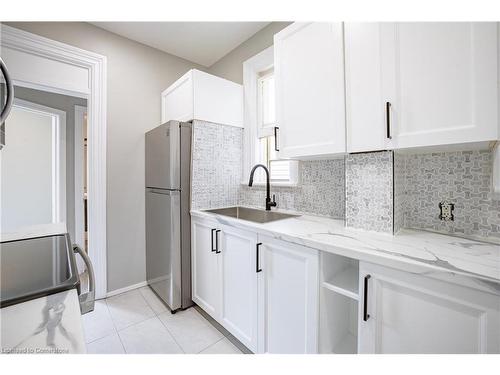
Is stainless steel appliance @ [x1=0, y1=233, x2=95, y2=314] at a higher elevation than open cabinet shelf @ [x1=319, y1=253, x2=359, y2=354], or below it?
higher

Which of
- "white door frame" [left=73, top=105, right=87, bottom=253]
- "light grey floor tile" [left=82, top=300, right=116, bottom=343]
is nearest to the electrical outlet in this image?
"light grey floor tile" [left=82, top=300, right=116, bottom=343]

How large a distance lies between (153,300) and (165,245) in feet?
2.06

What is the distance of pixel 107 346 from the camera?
1.55m

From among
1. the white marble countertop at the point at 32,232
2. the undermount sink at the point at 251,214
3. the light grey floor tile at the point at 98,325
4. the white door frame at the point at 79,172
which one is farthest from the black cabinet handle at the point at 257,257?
the white door frame at the point at 79,172

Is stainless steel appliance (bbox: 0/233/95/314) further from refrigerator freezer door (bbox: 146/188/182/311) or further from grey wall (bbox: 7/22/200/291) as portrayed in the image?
grey wall (bbox: 7/22/200/291)

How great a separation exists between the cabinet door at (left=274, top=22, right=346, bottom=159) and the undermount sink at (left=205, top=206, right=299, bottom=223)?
606 millimetres

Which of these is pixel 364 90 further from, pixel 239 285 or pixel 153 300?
pixel 153 300

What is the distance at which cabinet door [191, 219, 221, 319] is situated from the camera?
1.70 metres

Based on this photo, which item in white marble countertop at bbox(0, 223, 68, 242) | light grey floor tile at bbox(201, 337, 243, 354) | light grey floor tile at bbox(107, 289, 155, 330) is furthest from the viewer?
light grey floor tile at bbox(107, 289, 155, 330)

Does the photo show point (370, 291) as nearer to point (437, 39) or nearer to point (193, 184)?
point (437, 39)

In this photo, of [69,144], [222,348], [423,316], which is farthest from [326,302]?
[69,144]
